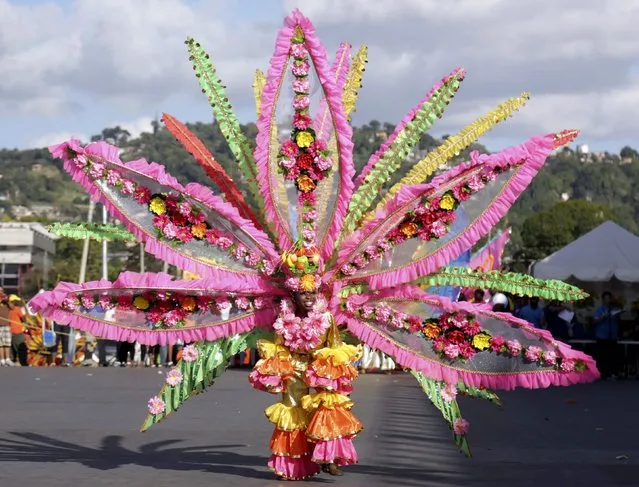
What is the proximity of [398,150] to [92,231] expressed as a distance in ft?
7.36

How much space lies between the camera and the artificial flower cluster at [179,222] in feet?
34.8

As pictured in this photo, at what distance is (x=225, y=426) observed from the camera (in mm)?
15383

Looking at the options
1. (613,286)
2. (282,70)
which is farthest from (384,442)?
(613,286)

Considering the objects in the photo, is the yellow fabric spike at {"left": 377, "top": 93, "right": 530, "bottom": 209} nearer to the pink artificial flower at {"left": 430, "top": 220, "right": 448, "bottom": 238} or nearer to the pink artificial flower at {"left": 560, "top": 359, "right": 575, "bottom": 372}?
the pink artificial flower at {"left": 430, "top": 220, "right": 448, "bottom": 238}

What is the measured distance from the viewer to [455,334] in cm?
1062

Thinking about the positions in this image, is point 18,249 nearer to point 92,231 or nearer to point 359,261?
point 92,231

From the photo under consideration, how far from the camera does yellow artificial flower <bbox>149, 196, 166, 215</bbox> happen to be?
1063cm

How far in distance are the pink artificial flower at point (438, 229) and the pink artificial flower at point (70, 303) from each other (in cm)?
258

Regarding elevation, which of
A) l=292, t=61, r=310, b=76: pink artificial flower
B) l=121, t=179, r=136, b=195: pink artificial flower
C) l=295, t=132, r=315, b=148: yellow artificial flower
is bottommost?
l=121, t=179, r=136, b=195: pink artificial flower

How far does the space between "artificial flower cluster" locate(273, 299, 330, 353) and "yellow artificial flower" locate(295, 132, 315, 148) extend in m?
1.10

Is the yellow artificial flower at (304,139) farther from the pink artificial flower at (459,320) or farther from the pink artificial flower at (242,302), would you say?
the pink artificial flower at (459,320)

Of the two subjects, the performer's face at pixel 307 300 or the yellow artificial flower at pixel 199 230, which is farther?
the yellow artificial flower at pixel 199 230

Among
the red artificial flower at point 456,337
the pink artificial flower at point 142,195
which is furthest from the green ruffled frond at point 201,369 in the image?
the red artificial flower at point 456,337

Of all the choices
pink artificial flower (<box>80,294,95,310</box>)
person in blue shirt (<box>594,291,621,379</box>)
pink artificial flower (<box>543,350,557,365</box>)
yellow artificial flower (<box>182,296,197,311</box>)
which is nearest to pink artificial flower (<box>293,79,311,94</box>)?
yellow artificial flower (<box>182,296,197,311</box>)
